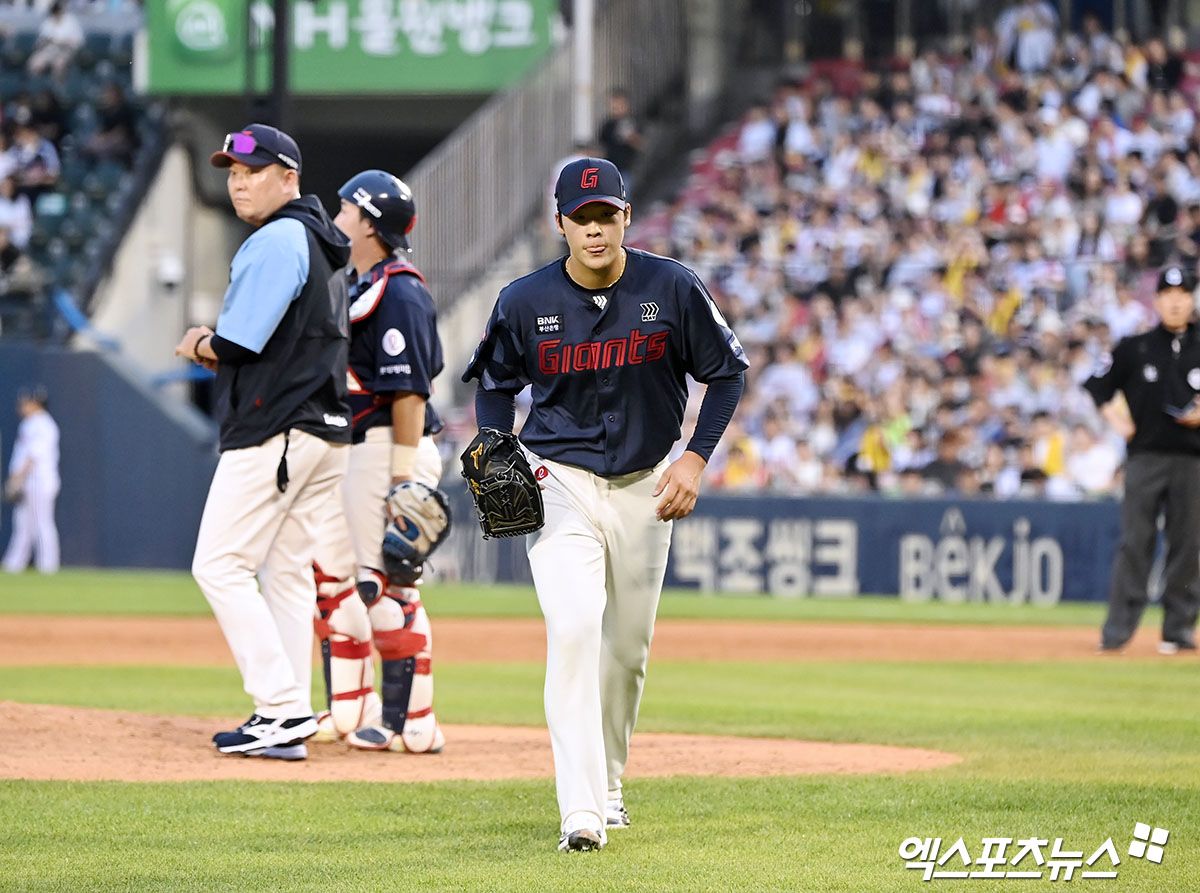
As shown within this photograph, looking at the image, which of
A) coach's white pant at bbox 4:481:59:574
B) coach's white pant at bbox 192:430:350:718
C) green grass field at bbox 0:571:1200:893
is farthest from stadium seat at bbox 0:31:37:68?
coach's white pant at bbox 192:430:350:718

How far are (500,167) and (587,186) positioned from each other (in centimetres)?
1869

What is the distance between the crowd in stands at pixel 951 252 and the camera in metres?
19.3

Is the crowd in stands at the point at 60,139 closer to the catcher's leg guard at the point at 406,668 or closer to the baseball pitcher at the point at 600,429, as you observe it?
the catcher's leg guard at the point at 406,668

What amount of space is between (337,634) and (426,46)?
19447mm

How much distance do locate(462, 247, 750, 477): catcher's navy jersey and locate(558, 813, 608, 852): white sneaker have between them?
1.08 metres

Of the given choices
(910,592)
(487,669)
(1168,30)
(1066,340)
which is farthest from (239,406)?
(1168,30)

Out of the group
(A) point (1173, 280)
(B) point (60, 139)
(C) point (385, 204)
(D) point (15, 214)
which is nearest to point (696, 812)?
(C) point (385, 204)

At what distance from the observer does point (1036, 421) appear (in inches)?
738

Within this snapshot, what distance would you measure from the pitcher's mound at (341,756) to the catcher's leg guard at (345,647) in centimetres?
16

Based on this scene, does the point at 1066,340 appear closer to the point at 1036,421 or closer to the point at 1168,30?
the point at 1036,421

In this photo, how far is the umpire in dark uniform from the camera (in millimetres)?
12352

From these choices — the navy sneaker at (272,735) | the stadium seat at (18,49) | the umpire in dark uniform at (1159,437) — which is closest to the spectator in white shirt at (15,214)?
the stadium seat at (18,49)

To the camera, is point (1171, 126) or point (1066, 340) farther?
point (1171, 126)

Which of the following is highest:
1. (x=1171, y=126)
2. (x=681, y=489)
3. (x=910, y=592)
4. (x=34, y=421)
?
(x=1171, y=126)
